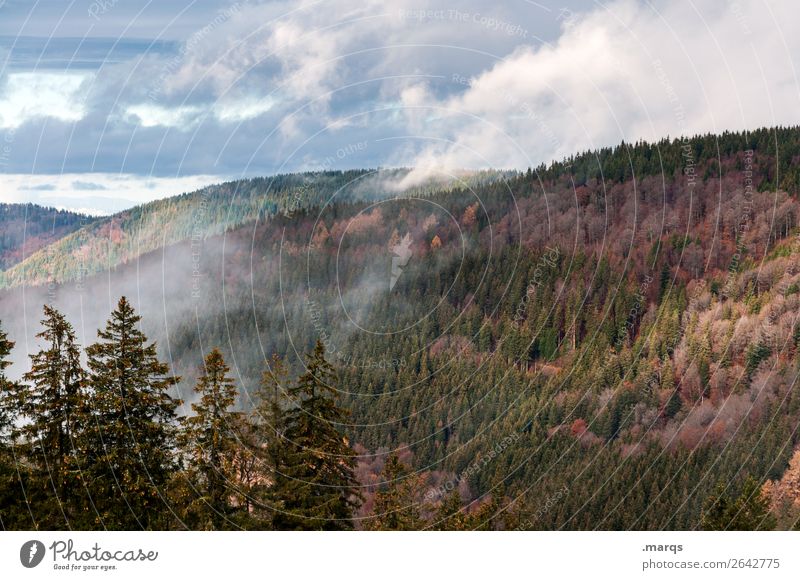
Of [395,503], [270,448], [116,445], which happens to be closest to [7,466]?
[116,445]

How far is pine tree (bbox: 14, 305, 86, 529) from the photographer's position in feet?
133

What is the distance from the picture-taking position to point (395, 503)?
1934 inches

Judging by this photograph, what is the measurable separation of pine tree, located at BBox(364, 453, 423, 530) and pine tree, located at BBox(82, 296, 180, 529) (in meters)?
11.5

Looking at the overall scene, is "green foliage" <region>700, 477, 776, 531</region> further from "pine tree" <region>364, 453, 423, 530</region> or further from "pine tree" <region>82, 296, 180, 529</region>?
"pine tree" <region>82, 296, 180, 529</region>

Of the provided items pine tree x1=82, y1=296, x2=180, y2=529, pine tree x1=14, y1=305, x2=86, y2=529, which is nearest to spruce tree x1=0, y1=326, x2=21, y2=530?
pine tree x1=14, y1=305, x2=86, y2=529

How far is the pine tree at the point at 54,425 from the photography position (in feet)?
133

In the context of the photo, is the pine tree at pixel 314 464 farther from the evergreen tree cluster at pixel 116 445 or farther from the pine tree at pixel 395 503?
the pine tree at pixel 395 503

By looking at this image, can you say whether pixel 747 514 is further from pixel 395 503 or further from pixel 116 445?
pixel 116 445

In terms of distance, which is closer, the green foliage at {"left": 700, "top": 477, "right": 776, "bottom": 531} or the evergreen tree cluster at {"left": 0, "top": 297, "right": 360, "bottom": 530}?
the evergreen tree cluster at {"left": 0, "top": 297, "right": 360, "bottom": 530}

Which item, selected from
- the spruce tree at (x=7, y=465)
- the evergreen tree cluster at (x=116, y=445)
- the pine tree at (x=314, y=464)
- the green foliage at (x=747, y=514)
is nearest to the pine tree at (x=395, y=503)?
the pine tree at (x=314, y=464)

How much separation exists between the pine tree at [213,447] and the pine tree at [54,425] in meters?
4.64

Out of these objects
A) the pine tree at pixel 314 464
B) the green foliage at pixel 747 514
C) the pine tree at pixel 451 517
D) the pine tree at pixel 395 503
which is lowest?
the green foliage at pixel 747 514

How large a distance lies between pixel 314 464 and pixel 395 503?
7.50 m
